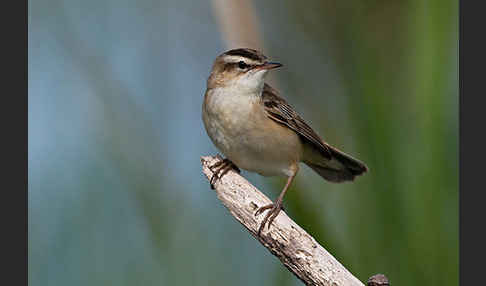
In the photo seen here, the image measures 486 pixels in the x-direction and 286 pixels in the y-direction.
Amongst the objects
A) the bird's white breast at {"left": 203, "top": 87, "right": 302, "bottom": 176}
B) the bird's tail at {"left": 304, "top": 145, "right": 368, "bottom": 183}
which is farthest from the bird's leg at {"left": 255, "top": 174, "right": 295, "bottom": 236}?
the bird's tail at {"left": 304, "top": 145, "right": 368, "bottom": 183}

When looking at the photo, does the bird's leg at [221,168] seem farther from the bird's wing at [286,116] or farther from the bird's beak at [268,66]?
the bird's beak at [268,66]

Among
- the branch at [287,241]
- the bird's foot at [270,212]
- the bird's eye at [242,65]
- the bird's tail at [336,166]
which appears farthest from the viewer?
the bird's tail at [336,166]

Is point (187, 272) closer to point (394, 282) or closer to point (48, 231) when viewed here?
point (48, 231)

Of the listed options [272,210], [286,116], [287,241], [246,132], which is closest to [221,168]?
[246,132]

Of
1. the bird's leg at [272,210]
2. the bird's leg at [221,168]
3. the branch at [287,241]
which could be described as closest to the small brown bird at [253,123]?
the bird's leg at [221,168]

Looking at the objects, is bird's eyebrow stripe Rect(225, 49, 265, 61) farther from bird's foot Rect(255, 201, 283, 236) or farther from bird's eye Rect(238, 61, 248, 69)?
bird's foot Rect(255, 201, 283, 236)

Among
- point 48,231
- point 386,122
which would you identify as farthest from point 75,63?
point 386,122

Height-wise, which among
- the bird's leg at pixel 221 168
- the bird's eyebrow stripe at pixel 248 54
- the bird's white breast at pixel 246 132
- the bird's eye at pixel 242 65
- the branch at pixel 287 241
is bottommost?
the branch at pixel 287 241
